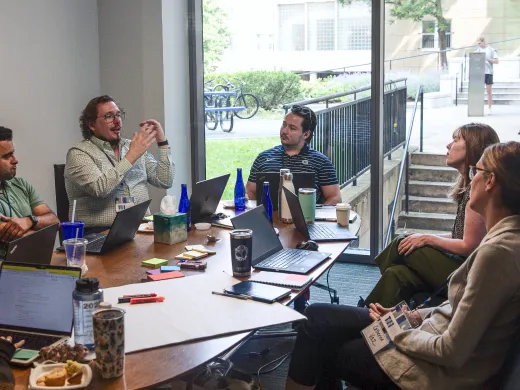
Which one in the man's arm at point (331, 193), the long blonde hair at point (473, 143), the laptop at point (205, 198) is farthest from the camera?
the man's arm at point (331, 193)

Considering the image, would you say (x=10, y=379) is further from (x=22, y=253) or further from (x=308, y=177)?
(x=308, y=177)

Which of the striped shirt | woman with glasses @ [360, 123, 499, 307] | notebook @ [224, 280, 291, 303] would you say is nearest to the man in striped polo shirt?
the striped shirt

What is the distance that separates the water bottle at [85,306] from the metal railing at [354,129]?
3.53m

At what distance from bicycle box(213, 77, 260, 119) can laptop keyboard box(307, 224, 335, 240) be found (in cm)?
221

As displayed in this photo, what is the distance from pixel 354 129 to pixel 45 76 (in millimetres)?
2202

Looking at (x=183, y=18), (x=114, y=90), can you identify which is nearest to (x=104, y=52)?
(x=114, y=90)

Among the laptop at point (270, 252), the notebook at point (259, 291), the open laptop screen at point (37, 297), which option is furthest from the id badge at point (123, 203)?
the open laptop screen at point (37, 297)

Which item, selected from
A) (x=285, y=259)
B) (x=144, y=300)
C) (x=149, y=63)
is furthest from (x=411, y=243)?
(x=149, y=63)

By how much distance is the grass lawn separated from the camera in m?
5.37

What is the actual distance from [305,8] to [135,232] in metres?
2.75

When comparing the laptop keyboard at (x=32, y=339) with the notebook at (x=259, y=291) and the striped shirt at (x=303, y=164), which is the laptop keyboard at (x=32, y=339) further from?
the striped shirt at (x=303, y=164)

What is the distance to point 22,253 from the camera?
7.14 ft

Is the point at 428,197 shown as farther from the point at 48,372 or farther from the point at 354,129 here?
the point at 48,372

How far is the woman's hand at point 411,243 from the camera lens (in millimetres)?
2969
